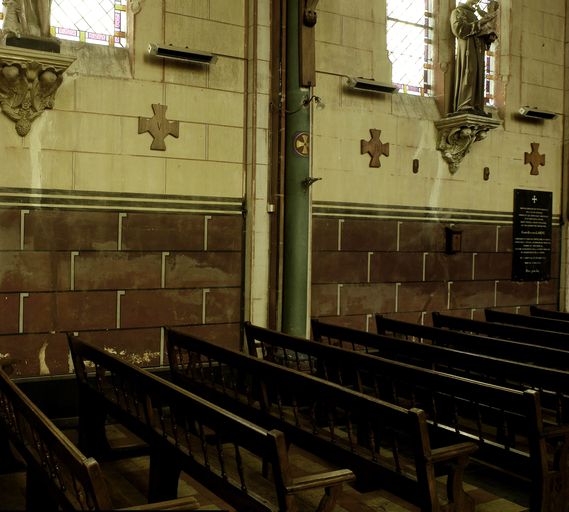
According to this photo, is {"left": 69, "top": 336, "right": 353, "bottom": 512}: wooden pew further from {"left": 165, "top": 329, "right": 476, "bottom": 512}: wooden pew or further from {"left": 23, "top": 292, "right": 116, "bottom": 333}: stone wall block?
{"left": 23, "top": 292, "right": 116, "bottom": 333}: stone wall block

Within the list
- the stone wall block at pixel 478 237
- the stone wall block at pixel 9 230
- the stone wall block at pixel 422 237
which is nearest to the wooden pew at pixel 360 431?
the stone wall block at pixel 9 230

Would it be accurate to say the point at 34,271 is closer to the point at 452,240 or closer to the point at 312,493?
the point at 312,493

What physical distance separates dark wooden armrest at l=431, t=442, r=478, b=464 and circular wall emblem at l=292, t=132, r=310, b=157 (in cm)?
385

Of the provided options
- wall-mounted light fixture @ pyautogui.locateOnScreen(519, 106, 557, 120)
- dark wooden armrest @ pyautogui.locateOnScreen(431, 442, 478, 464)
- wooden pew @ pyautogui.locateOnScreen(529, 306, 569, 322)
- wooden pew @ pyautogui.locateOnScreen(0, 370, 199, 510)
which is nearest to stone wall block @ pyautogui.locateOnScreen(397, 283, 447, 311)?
wooden pew @ pyautogui.locateOnScreen(529, 306, 569, 322)

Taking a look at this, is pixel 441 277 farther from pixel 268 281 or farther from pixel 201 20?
pixel 201 20

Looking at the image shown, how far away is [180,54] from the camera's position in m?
6.03

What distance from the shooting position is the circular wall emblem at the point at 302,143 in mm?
6465

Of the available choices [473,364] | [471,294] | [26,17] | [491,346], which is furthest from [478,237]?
[26,17]

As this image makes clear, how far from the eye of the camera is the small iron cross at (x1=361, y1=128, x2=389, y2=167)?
7184 millimetres

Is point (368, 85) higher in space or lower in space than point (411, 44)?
lower

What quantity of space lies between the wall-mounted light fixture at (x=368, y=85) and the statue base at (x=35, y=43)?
2969 millimetres

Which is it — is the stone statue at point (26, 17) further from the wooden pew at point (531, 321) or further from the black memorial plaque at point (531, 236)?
the black memorial plaque at point (531, 236)

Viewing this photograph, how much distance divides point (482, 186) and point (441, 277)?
126 centimetres

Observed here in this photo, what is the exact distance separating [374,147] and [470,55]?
1603 mm
